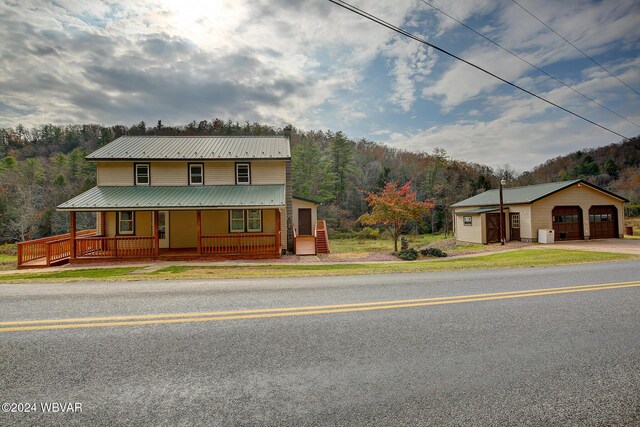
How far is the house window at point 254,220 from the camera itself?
1878cm

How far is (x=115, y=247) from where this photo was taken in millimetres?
16188

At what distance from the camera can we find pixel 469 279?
8414mm

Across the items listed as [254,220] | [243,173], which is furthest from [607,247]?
[243,173]

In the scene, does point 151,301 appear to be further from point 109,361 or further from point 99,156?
point 99,156

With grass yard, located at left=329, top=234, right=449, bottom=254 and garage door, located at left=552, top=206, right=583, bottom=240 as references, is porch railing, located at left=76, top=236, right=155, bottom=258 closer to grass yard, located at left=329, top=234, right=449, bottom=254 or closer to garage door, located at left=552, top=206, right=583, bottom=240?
grass yard, located at left=329, top=234, right=449, bottom=254

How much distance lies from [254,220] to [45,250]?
11243mm

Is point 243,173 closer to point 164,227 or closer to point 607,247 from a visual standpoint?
point 164,227

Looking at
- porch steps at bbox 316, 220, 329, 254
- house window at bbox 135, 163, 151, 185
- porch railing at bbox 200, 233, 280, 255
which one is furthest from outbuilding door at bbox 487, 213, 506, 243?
house window at bbox 135, 163, 151, 185

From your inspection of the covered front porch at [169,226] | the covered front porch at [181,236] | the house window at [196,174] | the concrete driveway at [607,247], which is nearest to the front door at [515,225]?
the concrete driveway at [607,247]

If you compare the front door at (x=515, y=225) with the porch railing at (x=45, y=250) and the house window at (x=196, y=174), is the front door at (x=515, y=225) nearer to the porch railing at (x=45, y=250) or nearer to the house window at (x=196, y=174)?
the house window at (x=196, y=174)

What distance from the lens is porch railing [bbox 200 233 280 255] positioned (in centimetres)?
1691

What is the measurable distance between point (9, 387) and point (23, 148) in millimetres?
88480

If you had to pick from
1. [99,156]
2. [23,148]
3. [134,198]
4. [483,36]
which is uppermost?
[23,148]

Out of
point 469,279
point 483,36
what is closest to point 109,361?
point 469,279
